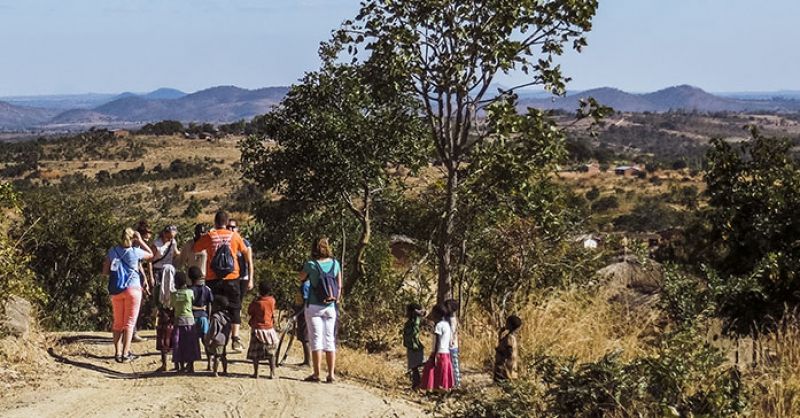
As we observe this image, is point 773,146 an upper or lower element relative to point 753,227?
upper

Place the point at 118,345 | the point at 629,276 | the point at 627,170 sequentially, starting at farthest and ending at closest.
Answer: the point at 627,170 < the point at 629,276 < the point at 118,345

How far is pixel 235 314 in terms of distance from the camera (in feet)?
30.0

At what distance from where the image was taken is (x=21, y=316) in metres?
9.30

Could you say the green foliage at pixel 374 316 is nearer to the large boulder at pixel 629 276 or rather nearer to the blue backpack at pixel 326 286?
the blue backpack at pixel 326 286

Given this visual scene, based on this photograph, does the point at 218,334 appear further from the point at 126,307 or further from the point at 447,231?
the point at 447,231

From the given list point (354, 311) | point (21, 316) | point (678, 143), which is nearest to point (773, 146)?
point (354, 311)

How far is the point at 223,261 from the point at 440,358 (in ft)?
7.97

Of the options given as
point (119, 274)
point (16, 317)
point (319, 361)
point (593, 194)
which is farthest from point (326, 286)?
point (593, 194)

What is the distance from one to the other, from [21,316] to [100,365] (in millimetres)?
1121

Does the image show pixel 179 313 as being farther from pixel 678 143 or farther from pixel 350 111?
pixel 678 143

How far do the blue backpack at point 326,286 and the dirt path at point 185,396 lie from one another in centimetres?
87

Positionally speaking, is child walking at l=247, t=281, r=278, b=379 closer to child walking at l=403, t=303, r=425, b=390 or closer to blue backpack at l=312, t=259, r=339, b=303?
blue backpack at l=312, t=259, r=339, b=303

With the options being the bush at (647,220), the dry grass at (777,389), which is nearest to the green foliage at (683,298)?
the dry grass at (777,389)

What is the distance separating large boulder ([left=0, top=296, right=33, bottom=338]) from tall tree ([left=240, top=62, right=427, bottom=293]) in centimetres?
340
